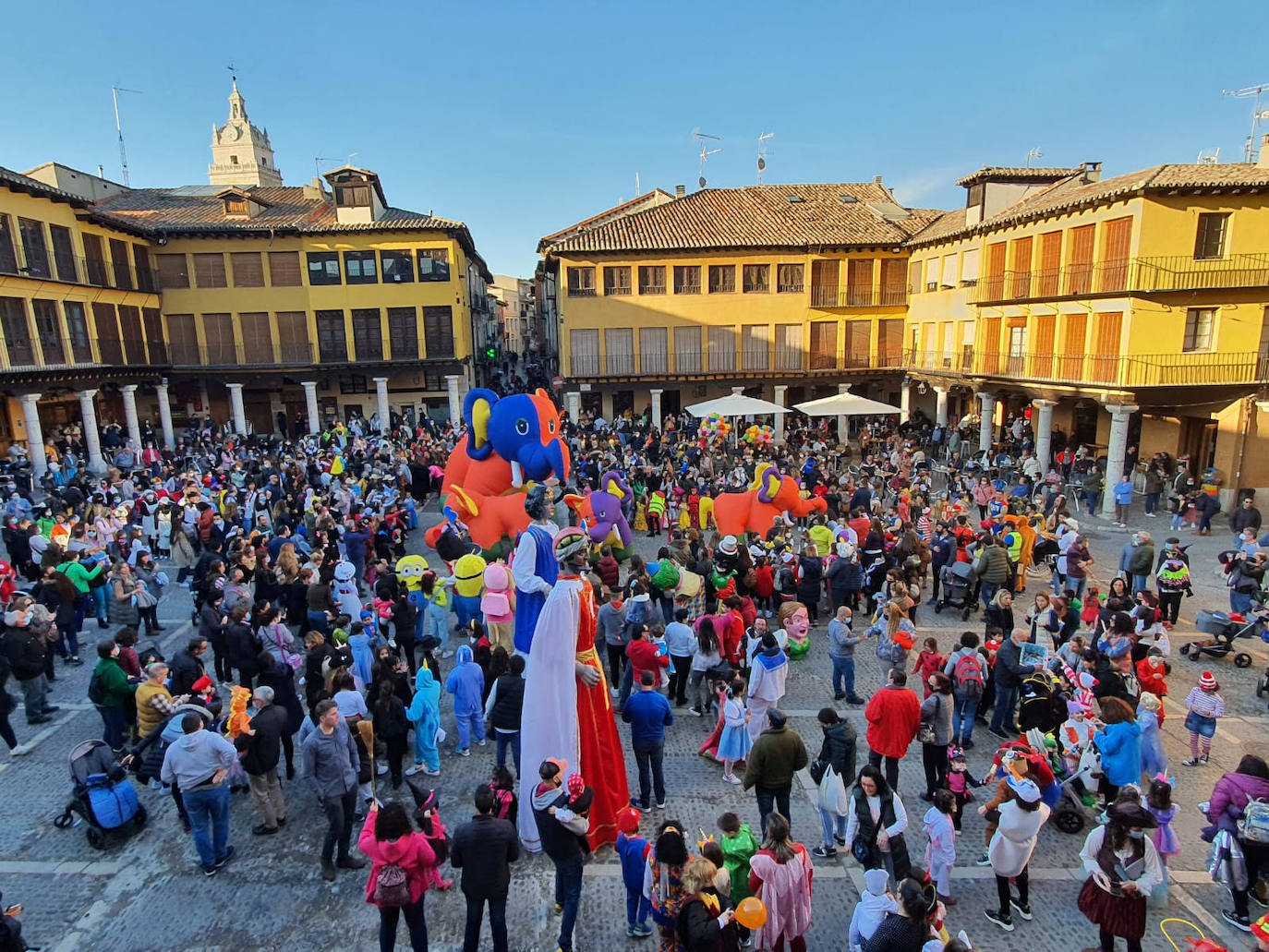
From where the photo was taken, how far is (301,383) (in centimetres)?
3275

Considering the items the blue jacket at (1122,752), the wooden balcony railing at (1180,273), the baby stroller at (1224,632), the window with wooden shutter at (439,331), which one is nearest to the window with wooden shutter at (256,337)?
the window with wooden shutter at (439,331)

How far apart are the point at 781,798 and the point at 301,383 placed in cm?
3118

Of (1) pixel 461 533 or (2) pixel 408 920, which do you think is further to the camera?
(1) pixel 461 533

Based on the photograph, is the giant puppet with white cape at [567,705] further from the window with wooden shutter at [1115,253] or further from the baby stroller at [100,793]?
the window with wooden shutter at [1115,253]

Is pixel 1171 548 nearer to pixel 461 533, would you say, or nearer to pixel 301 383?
pixel 461 533

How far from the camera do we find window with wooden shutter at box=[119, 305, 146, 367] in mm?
28344

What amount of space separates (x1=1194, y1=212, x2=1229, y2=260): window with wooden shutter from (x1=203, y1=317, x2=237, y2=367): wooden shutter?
33105 mm

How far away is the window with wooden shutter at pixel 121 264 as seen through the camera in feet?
91.0

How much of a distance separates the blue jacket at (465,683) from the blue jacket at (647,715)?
1919 millimetres

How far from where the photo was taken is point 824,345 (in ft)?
107

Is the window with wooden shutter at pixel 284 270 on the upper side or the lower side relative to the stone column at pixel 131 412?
upper

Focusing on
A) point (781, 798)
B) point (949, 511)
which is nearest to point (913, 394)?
point (949, 511)

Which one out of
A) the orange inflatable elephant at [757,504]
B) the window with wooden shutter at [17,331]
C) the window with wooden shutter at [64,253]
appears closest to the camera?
the orange inflatable elephant at [757,504]

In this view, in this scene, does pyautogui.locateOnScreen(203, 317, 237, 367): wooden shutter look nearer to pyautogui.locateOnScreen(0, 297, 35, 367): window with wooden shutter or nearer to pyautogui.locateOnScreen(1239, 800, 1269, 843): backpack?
pyautogui.locateOnScreen(0, 297, 35, 367): window with wooden shutter
